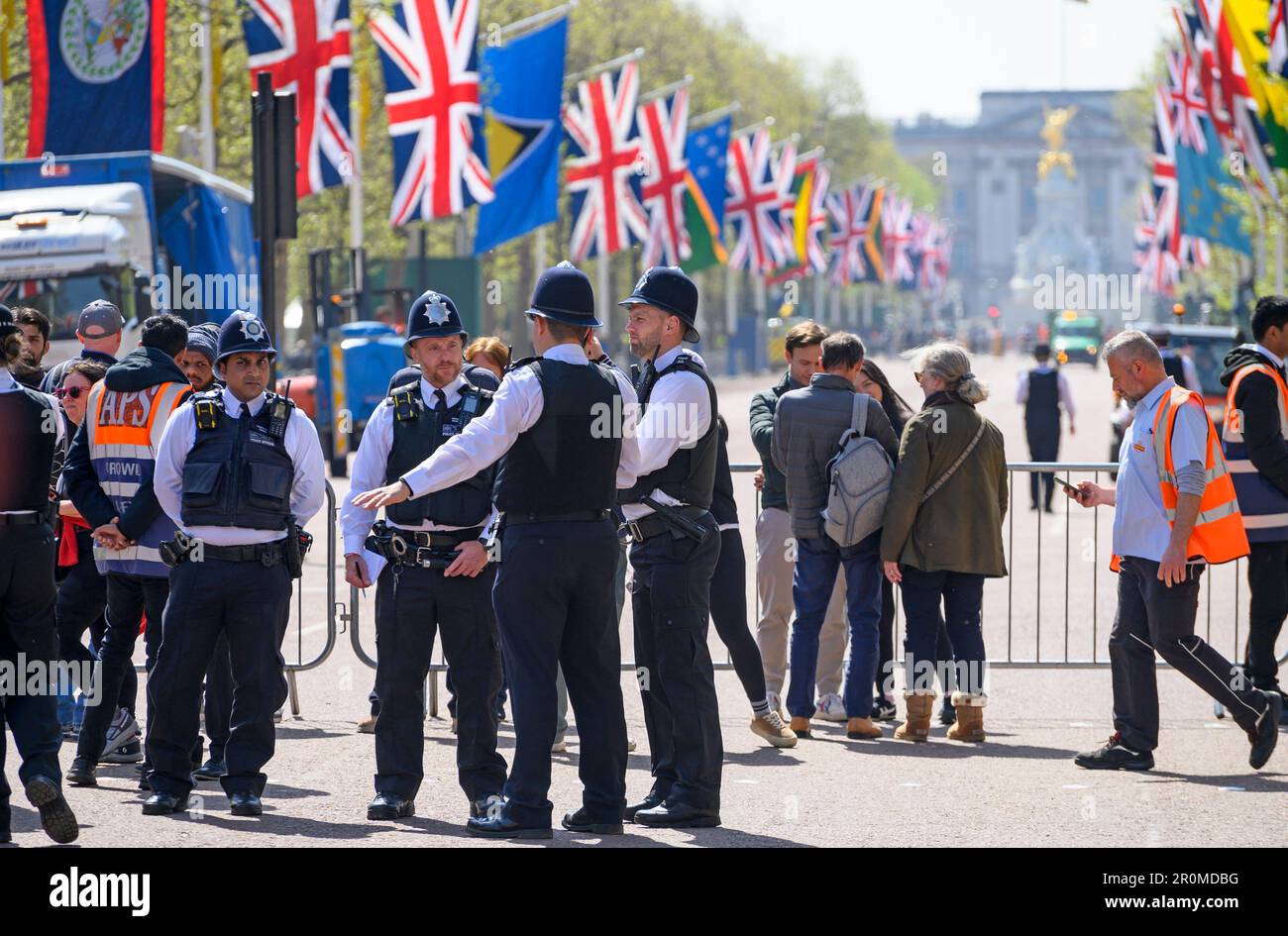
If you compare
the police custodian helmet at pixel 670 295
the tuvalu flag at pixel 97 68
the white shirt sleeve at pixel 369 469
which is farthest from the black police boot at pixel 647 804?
the tuvalu flag at pixel 97 68

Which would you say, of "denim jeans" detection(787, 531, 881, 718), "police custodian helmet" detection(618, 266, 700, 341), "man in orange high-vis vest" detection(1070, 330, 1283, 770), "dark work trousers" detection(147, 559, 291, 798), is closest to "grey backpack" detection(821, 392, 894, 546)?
"denim jeans" detection(787, 531, 881, 718)

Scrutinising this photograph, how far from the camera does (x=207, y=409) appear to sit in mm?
7449

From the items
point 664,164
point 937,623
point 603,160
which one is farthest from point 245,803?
point 664,164

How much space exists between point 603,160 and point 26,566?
2897cm

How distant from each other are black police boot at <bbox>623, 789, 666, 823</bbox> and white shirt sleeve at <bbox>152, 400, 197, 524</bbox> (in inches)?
76.4

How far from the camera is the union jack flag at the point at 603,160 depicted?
114 feet

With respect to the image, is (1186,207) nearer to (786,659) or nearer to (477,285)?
(477,285)

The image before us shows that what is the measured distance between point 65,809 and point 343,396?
759 inches

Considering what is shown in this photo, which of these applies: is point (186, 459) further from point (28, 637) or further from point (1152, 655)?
point (1152, 655)

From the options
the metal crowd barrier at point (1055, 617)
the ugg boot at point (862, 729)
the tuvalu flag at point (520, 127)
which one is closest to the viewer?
the ugg boot at point (862, 729)

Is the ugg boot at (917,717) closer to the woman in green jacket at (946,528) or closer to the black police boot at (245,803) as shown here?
Answer: the woman in green jacket at (946,528)

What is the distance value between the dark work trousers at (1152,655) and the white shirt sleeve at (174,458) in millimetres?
3880

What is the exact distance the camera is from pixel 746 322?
7212 centimetres
